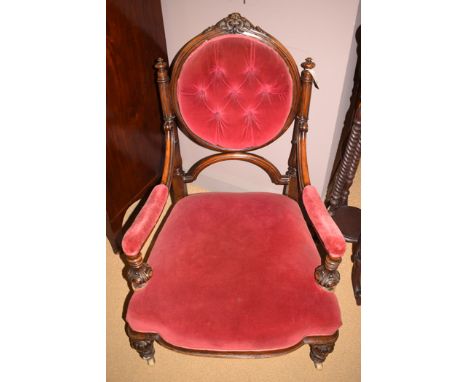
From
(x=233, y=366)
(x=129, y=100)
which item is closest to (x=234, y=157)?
(x=129, y=100)

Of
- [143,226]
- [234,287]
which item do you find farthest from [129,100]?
[234,287]

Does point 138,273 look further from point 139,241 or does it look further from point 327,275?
point 327,275

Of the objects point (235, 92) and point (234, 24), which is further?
point (235, 92)

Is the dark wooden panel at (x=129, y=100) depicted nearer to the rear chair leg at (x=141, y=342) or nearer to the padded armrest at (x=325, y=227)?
the rear chair leg at (x=141, y=342)

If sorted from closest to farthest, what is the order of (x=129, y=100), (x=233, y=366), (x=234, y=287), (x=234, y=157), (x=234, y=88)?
(x=234, y=287) < (x=234, y=88) < (x=234, y=157) < (x=233, y=366) < (x=129, y=100)

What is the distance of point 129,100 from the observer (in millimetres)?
1920

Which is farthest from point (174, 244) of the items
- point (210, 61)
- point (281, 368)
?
point (281, 368)

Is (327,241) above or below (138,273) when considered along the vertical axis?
above

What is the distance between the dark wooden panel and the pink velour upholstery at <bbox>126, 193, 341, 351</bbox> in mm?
680

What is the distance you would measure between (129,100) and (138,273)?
3.69 feet

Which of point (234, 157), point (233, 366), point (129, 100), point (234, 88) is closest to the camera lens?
point (234, 88)

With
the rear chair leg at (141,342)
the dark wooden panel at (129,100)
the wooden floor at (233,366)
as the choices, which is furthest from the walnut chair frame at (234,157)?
the dark wooden panel at (129,100)

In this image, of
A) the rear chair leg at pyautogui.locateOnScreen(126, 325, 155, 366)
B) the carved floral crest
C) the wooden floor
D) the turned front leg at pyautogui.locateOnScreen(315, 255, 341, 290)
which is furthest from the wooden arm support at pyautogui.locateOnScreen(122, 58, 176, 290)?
the wooden floor

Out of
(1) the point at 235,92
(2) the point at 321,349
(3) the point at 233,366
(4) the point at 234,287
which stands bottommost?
(3) the point at 233,366
